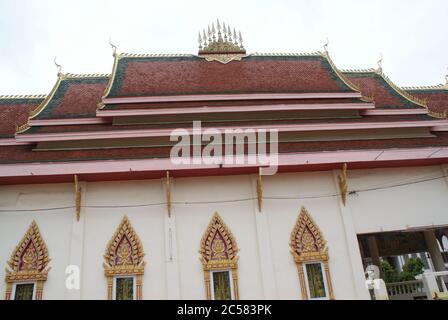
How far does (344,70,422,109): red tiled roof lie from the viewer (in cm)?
1007

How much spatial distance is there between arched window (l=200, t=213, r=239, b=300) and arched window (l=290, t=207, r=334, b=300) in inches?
51.9

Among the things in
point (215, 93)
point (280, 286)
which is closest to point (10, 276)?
point (280, 286)

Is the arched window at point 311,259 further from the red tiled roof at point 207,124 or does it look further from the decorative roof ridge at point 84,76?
the decorative roof ridge at point 84,76

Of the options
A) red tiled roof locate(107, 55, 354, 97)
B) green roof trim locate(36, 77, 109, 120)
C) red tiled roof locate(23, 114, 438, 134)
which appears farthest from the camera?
red tiled roof locate(107, 55, 354, 97)

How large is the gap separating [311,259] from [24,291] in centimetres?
573

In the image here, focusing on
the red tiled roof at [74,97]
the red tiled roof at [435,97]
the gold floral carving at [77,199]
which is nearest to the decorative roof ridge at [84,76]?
the red tiled roof at [74,97]

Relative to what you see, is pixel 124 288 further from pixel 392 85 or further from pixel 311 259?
pixel 392 85

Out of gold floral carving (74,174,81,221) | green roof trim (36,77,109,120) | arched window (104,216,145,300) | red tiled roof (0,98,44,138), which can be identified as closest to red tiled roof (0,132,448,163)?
gold floral carving (74,174,81,221)

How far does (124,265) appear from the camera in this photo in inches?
291

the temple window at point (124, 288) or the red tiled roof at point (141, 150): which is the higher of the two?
the red tiled roof at point (141, 150)

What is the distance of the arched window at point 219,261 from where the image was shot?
746 cm

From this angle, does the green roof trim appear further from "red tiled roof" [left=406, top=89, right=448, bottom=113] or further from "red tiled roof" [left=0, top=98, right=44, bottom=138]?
"red tiled roof" [left=406, top=89, right=448, bottom=113]

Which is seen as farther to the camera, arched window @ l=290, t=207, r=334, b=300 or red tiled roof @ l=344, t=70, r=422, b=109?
red tiled roof @ l=344, t=70, r=422, b=109

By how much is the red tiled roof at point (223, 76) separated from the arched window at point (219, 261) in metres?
3.73
